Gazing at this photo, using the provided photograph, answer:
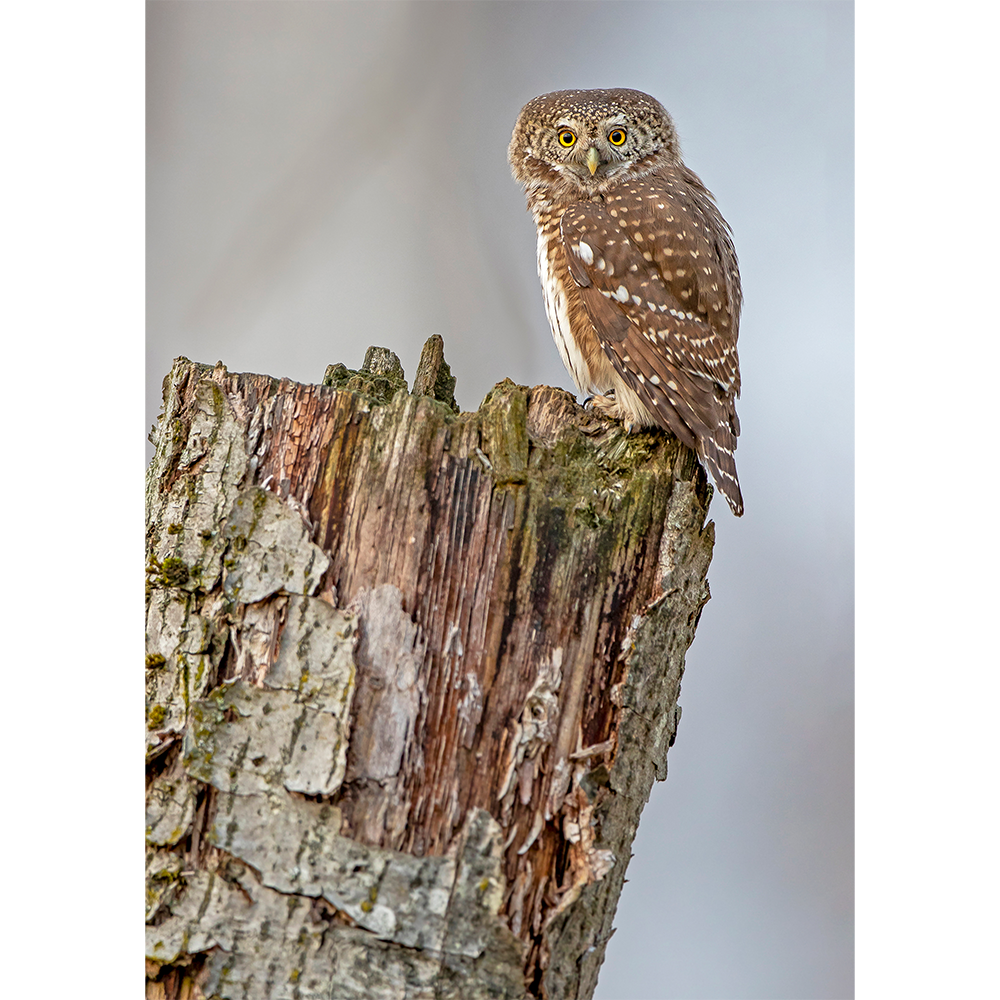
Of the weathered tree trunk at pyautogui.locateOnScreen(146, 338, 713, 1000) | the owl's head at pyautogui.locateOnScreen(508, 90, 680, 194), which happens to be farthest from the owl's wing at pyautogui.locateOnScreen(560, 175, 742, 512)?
the weathered tree trunk at pyautogui.locateOnScreen(146, 338, 713, 1000)

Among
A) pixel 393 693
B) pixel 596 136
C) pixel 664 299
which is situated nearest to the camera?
pixel 393 693

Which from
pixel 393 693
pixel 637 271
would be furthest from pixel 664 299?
pixel 393 693

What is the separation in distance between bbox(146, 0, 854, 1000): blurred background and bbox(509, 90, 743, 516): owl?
3.9 inches

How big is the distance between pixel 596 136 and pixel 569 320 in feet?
1.62

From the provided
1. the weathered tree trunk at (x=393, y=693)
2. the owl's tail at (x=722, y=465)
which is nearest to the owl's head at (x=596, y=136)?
the owl's tail at (x=722, y=465)

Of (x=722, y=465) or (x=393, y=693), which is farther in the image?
(x=722, y=465)

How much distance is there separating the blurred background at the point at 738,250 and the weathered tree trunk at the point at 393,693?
543 mm

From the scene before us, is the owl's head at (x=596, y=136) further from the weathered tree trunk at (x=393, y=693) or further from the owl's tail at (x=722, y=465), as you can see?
the weathered tree trunk at (x=393, y=693)

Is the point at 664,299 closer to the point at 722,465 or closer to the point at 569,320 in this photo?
the point at 569,320

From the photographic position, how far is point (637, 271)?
5.98ft

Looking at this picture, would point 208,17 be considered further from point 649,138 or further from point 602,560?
point 602,560

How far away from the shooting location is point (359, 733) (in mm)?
1257
